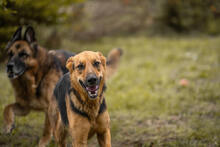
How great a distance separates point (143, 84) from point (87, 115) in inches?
191

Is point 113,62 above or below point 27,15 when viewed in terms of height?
below

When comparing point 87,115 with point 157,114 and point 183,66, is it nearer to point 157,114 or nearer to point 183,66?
point 157,114

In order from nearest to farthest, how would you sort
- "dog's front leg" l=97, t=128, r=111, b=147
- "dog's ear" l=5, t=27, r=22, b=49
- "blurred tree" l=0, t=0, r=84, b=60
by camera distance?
"dog's front leg" l=97, t=128, r=111, b=147
"dog's ear" l=5, t=27, r=22, b=49
"blurred tree" l=0, t=0, r=84, b=60

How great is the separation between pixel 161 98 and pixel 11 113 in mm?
3805

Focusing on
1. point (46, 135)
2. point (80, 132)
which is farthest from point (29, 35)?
point (80, 132)

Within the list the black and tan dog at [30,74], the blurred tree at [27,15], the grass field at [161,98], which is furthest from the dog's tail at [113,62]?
the blurred tree at [27,15]

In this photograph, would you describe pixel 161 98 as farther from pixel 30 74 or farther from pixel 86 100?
pixel 86 100

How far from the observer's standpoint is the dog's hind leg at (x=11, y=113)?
480 cm

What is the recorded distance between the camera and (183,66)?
9445 mm

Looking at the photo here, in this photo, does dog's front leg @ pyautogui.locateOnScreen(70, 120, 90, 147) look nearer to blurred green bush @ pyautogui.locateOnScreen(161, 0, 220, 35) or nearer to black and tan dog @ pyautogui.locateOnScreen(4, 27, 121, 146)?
black and tan dog @ pyautogui.locateOnScreen(4, 27, 121, 146)

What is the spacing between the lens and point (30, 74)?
16.9 feet

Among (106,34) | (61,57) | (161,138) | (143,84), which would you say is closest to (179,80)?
(143,84)

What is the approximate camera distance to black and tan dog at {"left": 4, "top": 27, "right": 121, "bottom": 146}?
4.98 m

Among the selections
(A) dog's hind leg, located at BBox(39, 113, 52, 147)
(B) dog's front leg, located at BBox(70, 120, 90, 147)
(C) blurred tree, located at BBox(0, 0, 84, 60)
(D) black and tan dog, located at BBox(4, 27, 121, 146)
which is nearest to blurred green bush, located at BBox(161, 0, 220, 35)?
(C) blurred tree, located at BBox(0, 0, 84, 60)
